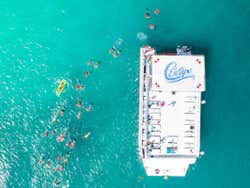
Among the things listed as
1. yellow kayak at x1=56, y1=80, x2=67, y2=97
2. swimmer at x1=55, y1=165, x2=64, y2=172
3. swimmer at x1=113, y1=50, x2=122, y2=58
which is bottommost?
swimmer at x1=55, y1=165, x2=64, y2=172

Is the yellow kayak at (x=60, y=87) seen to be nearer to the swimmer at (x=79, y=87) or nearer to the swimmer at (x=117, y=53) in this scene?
the swimmer at (x=79, y=87)

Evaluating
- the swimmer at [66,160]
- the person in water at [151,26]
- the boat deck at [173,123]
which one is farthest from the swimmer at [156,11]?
the swimmer at [66,160]

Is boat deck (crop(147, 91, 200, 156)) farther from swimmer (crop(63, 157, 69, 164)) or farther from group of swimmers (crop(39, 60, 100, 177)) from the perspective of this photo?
swimmer (crop(63, 157, 69, 164))

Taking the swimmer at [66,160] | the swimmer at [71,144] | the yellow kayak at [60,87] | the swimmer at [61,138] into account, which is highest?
the yellow kayak at [60,87]

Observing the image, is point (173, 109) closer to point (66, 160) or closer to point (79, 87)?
point (79, 87)

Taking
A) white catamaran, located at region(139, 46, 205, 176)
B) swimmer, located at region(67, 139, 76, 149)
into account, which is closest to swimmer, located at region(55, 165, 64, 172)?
swimmer, located at region(67, 139, 76, 149)

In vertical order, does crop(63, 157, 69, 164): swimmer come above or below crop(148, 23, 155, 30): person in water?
below

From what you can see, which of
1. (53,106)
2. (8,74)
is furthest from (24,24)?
(53,106)

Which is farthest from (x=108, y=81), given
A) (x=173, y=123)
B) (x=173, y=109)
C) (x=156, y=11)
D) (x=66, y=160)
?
(x=66, y=160)
